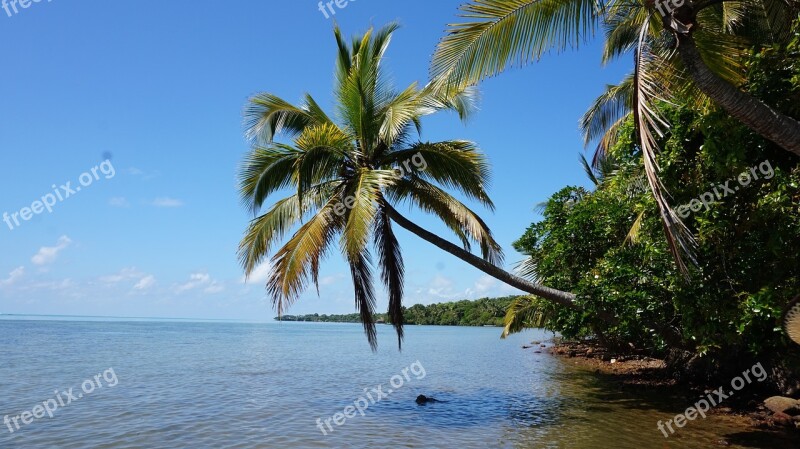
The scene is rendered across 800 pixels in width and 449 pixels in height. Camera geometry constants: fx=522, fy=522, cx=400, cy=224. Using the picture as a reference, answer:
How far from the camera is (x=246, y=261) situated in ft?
38.0

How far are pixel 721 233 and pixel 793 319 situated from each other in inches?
235

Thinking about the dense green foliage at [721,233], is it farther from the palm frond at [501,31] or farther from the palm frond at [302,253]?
the palm frond at [302,253]

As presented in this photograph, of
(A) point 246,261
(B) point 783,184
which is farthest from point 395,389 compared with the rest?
(B) point 783,184

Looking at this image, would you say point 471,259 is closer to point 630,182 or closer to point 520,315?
point 630,182

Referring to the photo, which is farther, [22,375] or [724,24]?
[22,375]

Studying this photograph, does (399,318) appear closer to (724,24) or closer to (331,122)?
(331,122)

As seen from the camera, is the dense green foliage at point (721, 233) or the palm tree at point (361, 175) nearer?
the dense green foliage at point (721, 233)

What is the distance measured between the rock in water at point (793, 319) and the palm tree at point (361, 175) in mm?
7647

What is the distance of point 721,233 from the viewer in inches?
316

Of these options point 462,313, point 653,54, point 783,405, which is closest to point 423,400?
point 783,405

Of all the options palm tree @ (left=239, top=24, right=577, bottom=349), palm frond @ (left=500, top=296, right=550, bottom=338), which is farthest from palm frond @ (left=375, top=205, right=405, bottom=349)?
palm frond @ (left=500, top=296, right=550, bottom=338)

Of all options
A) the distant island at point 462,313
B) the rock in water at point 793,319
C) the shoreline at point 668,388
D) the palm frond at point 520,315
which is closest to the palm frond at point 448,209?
the shoreline at point 668,388

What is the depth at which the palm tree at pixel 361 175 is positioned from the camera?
411 inches

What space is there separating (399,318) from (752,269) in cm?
676
